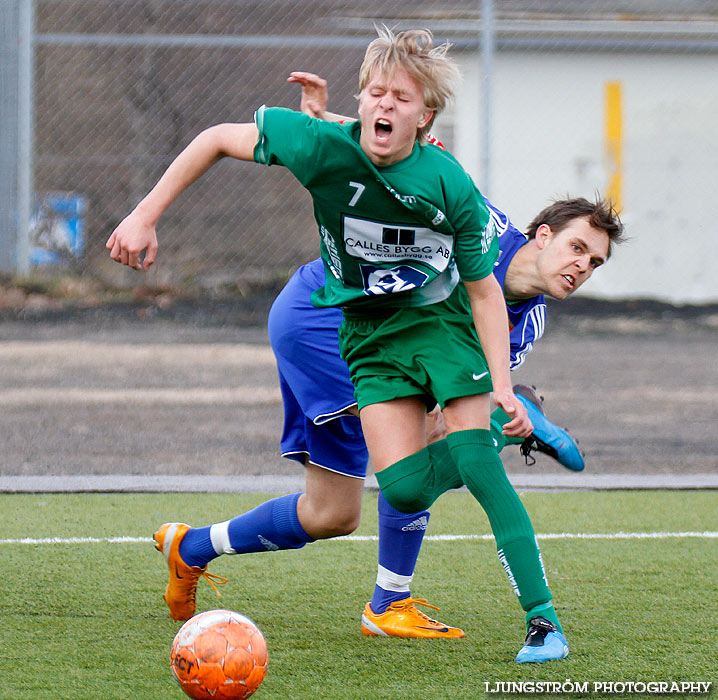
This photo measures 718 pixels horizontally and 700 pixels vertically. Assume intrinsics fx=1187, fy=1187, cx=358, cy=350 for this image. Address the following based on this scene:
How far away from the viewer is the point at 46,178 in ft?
41.0

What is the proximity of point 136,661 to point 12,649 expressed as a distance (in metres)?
0.37

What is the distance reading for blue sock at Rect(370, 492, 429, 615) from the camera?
12.3 ft

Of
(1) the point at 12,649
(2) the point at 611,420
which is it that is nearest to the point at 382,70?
(1) the point at 12,649

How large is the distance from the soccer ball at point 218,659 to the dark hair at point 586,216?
1603 millimetres

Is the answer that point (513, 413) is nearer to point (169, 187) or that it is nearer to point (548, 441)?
point (548, 441)

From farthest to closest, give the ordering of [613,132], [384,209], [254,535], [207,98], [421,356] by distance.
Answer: [613,132]
[207,98]
[254,535]
[421,356]
[384,209]

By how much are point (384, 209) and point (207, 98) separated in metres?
10.1

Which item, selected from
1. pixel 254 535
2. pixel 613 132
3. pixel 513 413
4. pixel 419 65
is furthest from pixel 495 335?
pixel 613 132

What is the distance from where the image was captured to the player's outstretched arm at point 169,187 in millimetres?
3047

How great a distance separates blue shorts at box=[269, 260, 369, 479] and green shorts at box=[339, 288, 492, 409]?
0.84 ft

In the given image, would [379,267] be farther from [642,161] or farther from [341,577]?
[642,161]

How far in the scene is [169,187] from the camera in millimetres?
3180

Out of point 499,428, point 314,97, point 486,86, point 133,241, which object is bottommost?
point 499,428

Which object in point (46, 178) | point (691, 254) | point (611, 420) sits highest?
point (46, 178)
